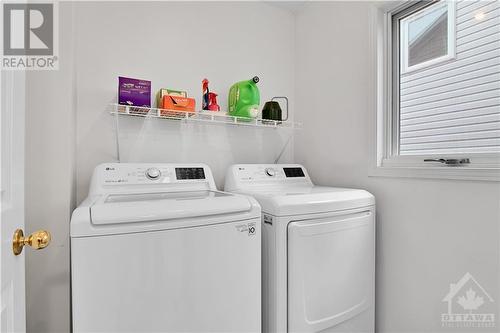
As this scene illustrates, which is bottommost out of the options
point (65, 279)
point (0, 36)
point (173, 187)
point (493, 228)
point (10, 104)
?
point (65, 279)

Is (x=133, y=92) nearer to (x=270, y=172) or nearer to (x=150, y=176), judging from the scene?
(x=150, y=176)

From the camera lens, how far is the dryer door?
50.7 inches

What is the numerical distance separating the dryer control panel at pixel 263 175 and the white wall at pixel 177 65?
0.24 meters

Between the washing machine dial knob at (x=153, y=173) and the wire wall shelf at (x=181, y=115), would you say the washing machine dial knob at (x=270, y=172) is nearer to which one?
the wire wall shelf at (x=181, y=115)

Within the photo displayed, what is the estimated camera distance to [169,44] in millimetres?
1822

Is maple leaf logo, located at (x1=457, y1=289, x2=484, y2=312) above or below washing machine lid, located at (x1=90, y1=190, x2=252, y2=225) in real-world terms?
below

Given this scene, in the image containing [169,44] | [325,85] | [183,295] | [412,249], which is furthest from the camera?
[325,85]

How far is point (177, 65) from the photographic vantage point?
185cm

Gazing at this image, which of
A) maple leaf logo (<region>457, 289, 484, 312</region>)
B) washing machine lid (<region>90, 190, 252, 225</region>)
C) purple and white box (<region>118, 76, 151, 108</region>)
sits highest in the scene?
purple and white box (<region>118, 76, 151, 108</region>)

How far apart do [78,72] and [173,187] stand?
0.84 metres

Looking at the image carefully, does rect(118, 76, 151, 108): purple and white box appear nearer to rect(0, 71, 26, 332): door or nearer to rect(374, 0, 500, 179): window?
rect(0, 71, 26, 332): door

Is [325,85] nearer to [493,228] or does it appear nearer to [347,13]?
[347,13]

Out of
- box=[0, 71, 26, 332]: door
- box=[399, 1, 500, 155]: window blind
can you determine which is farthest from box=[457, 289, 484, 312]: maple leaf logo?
box=[0, 71, 26, 332]: door

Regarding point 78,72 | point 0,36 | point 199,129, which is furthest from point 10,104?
point 199,129
